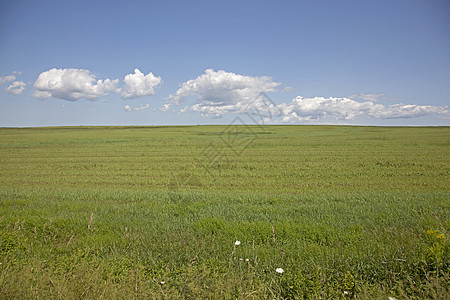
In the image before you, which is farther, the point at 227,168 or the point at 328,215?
the point at 227,168

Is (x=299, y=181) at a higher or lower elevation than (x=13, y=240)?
lower

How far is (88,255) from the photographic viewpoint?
14.9 feet

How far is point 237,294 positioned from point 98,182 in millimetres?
12894

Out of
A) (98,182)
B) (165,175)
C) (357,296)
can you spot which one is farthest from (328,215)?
(98,182)

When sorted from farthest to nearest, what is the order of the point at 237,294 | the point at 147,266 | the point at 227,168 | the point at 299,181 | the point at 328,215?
the point at 227,168, the point at 299,181, the point at 328,215, the point at 147,266, the point at 237,294

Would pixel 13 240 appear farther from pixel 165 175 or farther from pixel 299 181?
pixel 299 181

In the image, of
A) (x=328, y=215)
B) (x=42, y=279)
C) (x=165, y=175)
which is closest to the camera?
(x=42, y=279)

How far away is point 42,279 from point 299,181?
11.7 metres

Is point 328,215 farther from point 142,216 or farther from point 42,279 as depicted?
point 42,279

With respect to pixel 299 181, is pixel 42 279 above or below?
above

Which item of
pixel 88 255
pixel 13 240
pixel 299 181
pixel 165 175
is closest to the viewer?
pixel 88 255

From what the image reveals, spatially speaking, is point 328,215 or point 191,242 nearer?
point 191,242

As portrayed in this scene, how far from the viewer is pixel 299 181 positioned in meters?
13.3

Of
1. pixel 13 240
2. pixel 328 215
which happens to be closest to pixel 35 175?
pixel 13 240
